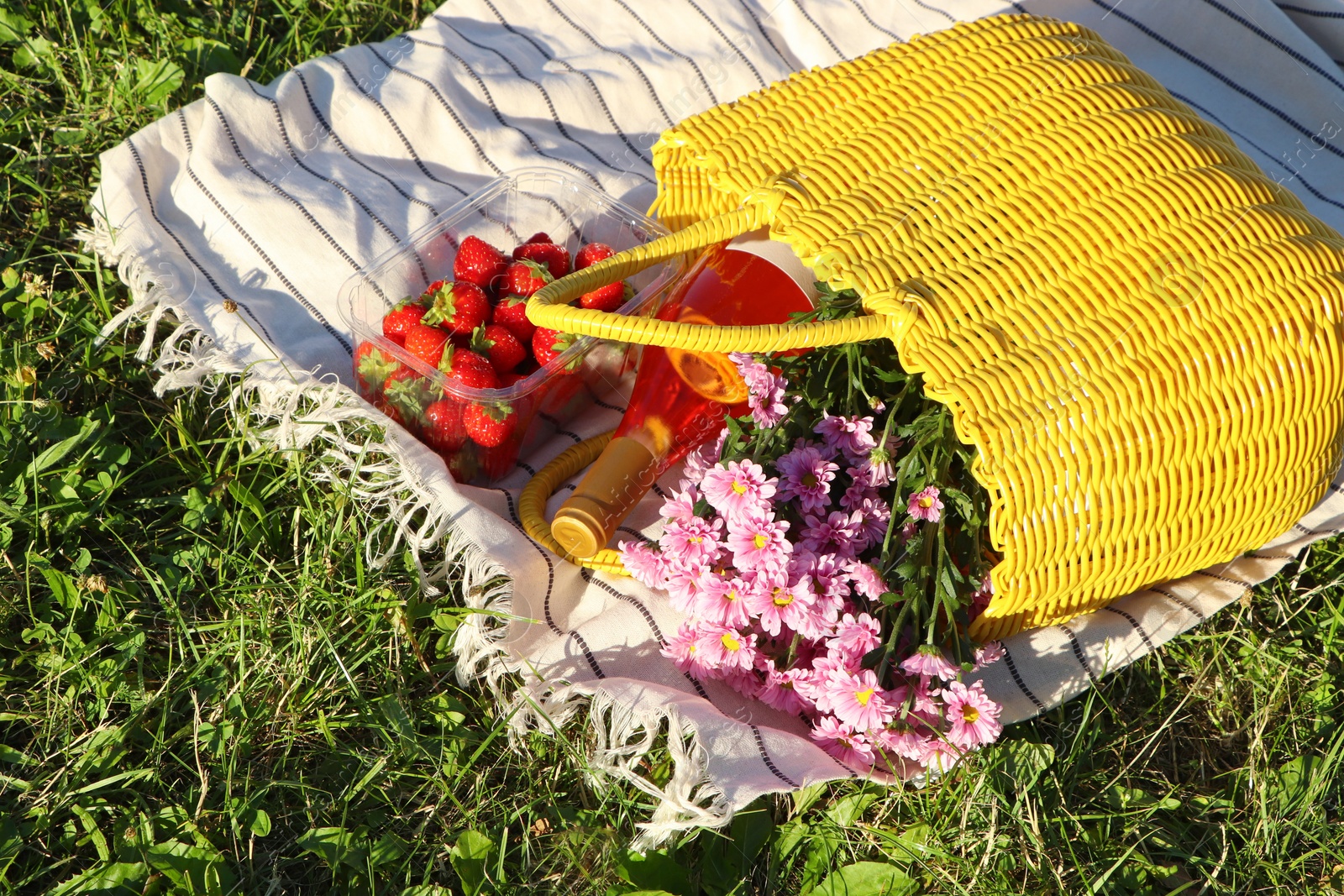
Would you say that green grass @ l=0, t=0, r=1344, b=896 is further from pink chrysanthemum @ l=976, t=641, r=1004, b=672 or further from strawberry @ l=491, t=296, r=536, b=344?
strawberry @ l=491, t=296, r=536, b=344

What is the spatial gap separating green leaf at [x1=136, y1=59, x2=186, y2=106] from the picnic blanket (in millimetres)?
201

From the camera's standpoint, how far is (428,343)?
135 cm

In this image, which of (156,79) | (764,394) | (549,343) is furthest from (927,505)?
(156,79)

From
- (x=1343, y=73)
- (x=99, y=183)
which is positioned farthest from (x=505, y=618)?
(x=1343, y=73)

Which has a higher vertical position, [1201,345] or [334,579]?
[1201,345]

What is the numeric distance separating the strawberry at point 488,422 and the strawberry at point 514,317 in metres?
0.11

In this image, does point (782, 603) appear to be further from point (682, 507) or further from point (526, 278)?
point (526, 278)

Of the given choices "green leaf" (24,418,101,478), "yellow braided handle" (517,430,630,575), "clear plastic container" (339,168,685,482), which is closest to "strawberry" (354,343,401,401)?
"clear plastic container" (339,168,685,482)

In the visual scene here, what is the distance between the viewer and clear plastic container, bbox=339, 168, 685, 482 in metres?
1.38

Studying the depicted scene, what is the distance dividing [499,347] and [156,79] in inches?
38.8

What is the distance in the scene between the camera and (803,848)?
1206 mm

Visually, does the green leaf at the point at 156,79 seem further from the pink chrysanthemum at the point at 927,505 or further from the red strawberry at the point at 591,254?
the pink chrysanthemum at the point at 927,505

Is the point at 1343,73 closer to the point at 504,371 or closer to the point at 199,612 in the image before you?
the point at 504,371

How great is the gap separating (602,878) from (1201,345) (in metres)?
0.87
